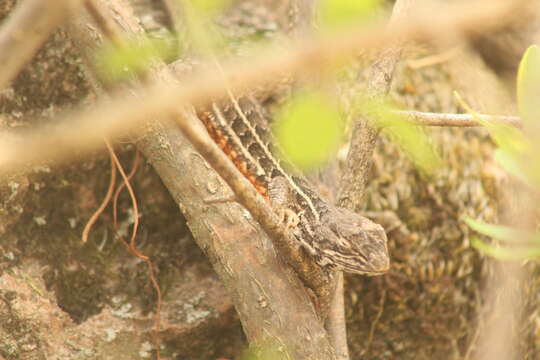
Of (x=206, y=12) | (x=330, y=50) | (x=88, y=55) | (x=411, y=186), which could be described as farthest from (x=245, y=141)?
(x=330, y=50)

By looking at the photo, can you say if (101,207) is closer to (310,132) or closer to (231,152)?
(231,152)

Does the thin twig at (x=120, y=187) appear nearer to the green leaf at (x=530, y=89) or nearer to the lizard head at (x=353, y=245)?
the lizard head at (x=353, y=245)

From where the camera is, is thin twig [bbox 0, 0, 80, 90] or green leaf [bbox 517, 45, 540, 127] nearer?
thin twig [bbox 0, 0, 80, 90]

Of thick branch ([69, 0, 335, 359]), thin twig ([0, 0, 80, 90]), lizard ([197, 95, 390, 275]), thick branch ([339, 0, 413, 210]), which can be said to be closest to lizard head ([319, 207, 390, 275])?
lizard ([197, 95, 390, 275])

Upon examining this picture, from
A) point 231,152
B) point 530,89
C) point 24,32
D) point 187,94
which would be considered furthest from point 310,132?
point 231,152

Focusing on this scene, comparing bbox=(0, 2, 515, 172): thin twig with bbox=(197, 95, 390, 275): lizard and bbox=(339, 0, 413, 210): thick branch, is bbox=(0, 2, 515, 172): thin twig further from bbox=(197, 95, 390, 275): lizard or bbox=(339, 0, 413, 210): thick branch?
bbox=(197, 95, 390, 275): lizard
